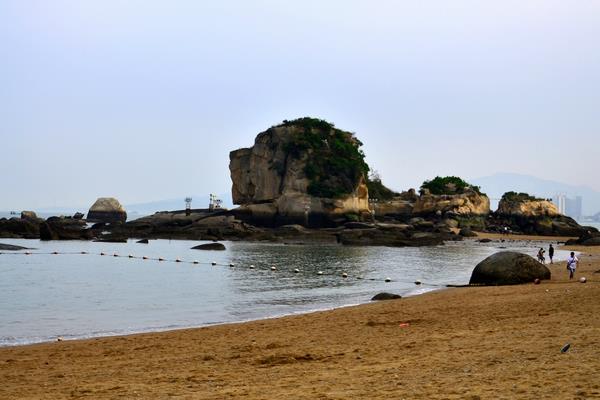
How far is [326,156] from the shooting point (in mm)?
94812

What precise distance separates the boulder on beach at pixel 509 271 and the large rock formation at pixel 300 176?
2201 inches

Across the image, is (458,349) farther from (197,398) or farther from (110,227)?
(110,227)

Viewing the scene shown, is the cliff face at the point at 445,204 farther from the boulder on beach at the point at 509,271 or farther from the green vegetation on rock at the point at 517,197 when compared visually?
the boulder on beach at the point at 509,271

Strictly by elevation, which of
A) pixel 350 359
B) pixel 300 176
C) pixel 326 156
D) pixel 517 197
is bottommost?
pixel 350 359

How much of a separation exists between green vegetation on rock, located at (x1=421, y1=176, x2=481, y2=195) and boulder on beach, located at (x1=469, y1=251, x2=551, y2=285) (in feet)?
286

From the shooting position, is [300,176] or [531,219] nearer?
[300,176]

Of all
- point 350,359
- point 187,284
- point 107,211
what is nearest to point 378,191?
point 107,211

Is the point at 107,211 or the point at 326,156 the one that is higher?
the point at 326,156

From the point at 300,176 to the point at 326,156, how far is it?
20.8ft

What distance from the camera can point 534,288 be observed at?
81.7 ft

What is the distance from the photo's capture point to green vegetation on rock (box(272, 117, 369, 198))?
→ 8962 cm

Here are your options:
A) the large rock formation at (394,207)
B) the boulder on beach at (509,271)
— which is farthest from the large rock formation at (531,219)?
the boulder on beach at (509,271)

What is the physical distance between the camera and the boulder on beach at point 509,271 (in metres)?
28.4

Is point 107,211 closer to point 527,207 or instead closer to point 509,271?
point 527,207
